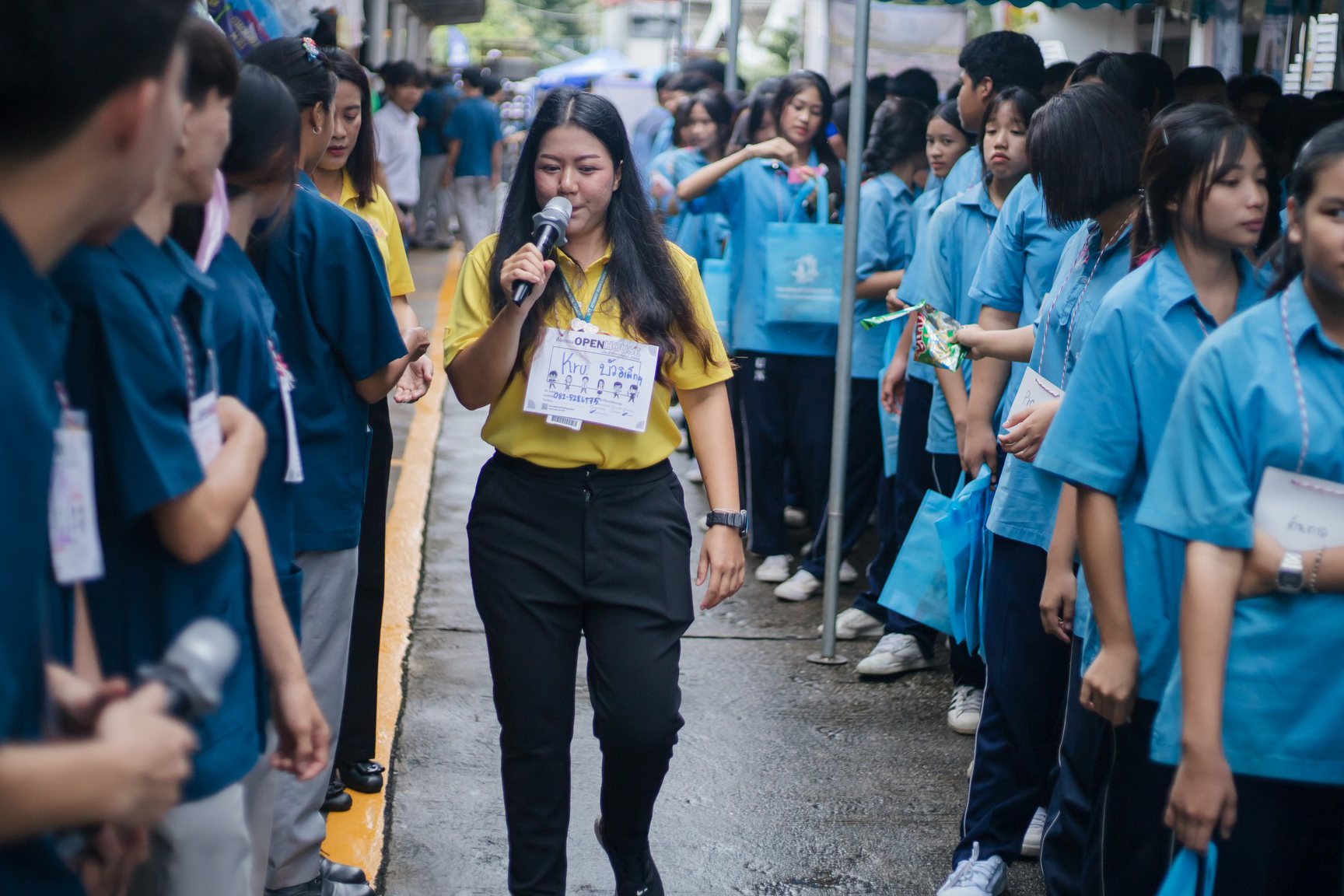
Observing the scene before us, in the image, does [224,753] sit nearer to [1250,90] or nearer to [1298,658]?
[1298,658]

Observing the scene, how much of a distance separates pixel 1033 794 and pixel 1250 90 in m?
4.23

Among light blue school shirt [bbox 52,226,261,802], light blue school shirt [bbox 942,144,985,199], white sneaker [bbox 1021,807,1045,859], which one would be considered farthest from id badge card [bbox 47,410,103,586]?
light blue school shirt [bbox 942,144,985,199]

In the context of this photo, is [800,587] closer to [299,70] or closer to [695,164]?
[695,164]

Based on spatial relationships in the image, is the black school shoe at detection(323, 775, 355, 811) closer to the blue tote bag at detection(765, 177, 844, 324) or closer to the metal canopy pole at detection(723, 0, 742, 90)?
the blue tote bag at detection(765, 177, 844, 324)

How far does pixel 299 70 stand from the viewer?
10.3ft

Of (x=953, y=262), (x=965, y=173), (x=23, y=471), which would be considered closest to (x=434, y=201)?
(x=965, y=173)

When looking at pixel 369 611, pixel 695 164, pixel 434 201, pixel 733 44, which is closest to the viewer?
pixel 369 611

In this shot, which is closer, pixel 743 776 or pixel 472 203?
pixel 743 776

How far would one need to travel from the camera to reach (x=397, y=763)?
4.29m

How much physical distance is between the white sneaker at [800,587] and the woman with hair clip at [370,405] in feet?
7.97

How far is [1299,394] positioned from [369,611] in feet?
8.54

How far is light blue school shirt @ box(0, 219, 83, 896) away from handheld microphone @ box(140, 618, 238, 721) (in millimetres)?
133

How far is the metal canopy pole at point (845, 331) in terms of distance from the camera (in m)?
4.86

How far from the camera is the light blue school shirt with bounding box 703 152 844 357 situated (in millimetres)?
6035
